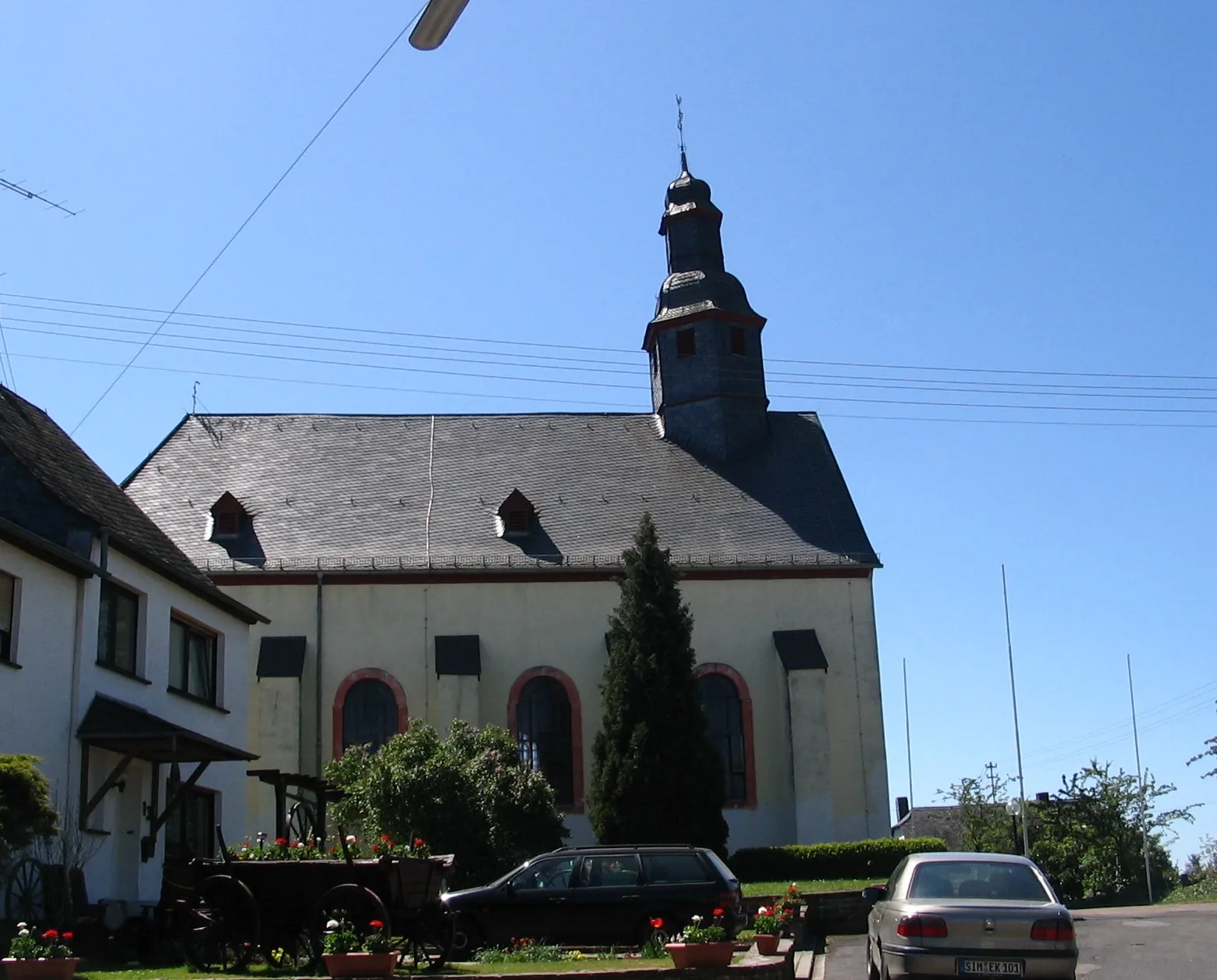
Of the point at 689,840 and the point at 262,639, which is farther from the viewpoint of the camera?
the point at 262,639

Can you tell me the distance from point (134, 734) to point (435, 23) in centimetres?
1380

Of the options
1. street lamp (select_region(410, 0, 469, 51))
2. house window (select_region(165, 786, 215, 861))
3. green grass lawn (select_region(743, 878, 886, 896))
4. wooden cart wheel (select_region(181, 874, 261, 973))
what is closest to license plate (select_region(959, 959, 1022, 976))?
wooden cart wheel (select_region(181, 874, 261, 973))

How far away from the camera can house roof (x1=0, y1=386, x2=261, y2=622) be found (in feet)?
62.5

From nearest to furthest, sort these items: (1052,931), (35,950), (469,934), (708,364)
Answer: (1052,931) < (35,950) < (469,934) < (708,364)

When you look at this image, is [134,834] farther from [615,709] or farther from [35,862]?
[615,709]

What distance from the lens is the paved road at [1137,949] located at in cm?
1373

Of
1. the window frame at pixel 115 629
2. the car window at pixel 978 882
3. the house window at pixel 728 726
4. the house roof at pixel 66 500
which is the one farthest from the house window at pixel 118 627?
the house window at pixel 728 726

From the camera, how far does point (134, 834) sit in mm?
19828

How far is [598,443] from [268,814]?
12.1 m

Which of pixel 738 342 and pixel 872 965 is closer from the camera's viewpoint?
pixel 872 965

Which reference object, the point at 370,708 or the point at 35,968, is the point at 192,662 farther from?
the point at 35,968

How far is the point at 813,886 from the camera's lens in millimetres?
24672

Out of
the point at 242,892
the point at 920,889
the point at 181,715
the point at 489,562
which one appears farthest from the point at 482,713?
the point at 920,889

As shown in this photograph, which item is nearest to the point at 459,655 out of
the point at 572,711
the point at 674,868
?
the point at 572,711
